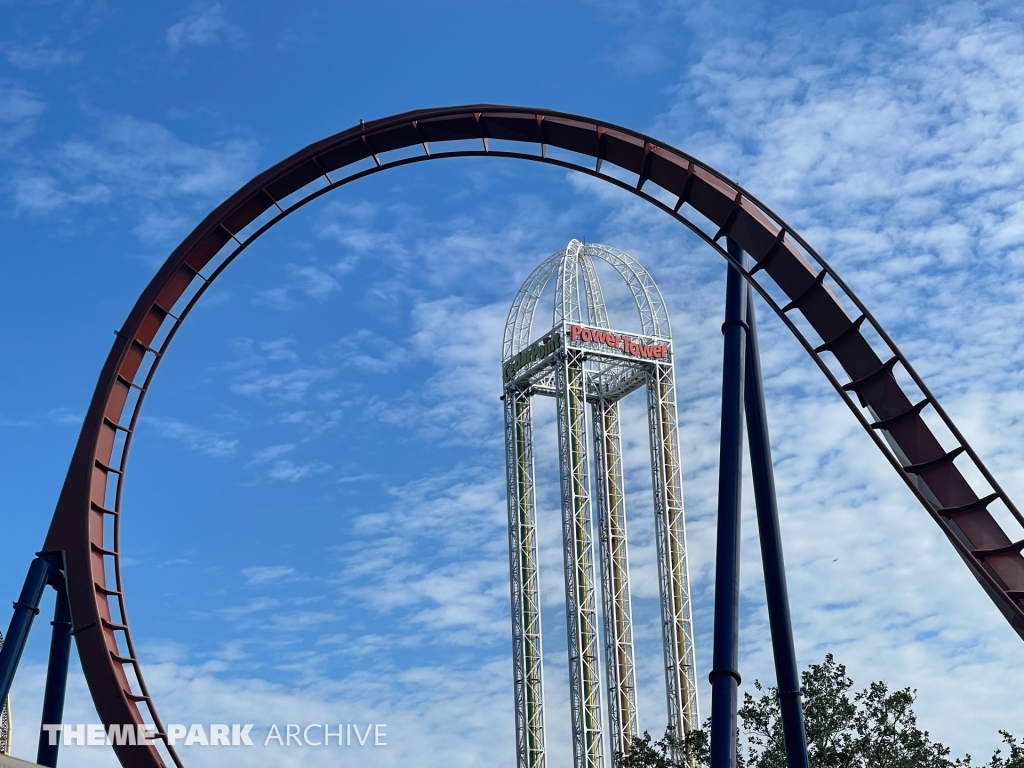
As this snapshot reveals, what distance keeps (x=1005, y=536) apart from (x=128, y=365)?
32.9 feet

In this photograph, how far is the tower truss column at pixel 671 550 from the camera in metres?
33.2

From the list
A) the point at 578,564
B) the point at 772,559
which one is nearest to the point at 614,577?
the point at 578,564

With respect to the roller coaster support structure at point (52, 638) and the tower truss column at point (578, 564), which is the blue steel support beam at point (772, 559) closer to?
the roller coaster support structure at point (52, 638)

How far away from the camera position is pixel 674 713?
33.1 m

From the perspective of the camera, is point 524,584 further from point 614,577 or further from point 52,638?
point 52,638

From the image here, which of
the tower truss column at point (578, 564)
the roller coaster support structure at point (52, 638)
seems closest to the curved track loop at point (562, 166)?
the roller coaster support structure at point (52, 638)

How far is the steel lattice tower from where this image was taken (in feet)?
107

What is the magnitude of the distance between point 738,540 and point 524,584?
20.6m

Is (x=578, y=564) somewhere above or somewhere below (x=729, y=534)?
above

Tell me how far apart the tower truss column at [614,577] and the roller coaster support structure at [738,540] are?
1854 cm

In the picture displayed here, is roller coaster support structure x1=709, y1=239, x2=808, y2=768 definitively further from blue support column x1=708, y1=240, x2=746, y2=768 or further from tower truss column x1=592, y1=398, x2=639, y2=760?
tower truss column x1=592, y1=398, x2=639, y2=760

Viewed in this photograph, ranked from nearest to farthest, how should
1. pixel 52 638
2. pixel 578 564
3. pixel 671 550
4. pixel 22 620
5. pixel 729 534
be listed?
pixel 729 534, pixel 22 620, pixel 52 638, pixel 578 564, pixel 671 550

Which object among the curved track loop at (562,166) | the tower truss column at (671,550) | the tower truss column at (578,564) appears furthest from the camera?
the tower truss column at (671,550)

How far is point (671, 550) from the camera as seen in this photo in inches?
1375
